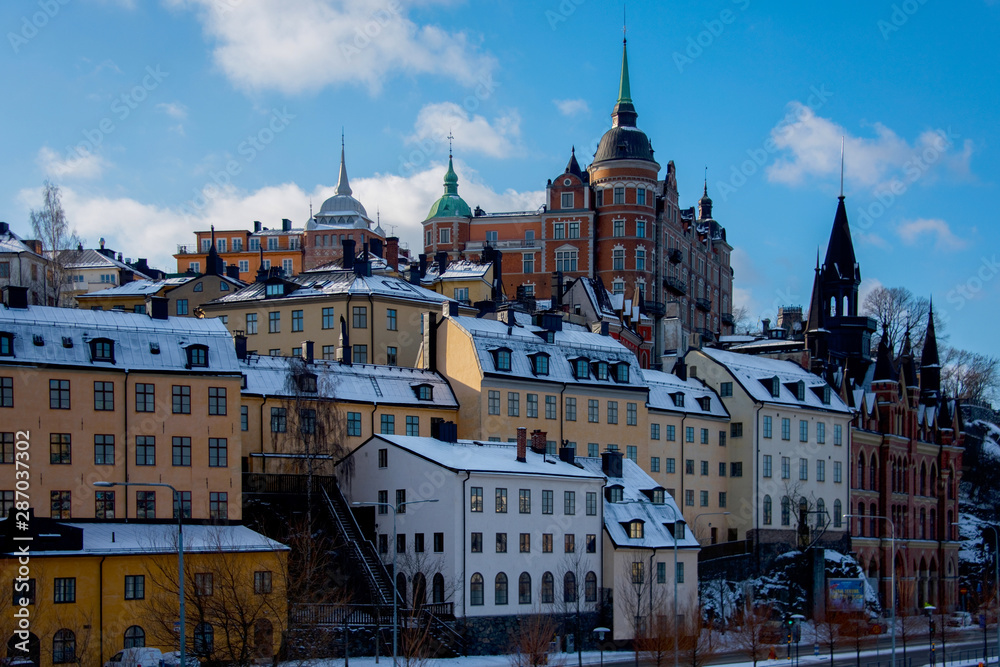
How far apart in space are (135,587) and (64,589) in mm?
2995

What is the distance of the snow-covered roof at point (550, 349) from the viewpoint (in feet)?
275

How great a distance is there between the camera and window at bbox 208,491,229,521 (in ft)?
219

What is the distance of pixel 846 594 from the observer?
95562 mm

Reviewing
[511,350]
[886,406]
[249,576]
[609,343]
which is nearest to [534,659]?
[249,576]

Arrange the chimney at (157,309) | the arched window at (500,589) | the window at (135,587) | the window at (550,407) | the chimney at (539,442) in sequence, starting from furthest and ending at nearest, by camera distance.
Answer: the window at (550,407)
the chimney at (539,442)
the chimney at (157,309)
the arched window at (500,589)
the window at (135,587)

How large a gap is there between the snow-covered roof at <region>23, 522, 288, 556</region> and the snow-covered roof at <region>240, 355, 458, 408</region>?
40.8 ft

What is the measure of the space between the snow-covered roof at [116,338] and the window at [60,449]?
336 centimetres

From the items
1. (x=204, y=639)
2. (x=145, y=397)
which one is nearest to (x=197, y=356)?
(x=145, y=397)

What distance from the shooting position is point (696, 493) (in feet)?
318

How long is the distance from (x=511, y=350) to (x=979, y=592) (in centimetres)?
5928

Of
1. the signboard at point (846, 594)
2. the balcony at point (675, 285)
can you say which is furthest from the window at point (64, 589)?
the balcony at point (675, 285)

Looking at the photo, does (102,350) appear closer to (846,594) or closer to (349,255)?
(349,255)

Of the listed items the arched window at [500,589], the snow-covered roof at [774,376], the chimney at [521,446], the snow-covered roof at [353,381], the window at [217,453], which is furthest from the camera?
the snow-covered roof at [774,376]

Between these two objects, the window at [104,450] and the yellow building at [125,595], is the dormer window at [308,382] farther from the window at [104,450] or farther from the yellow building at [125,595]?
the yellow building at [125,595]
